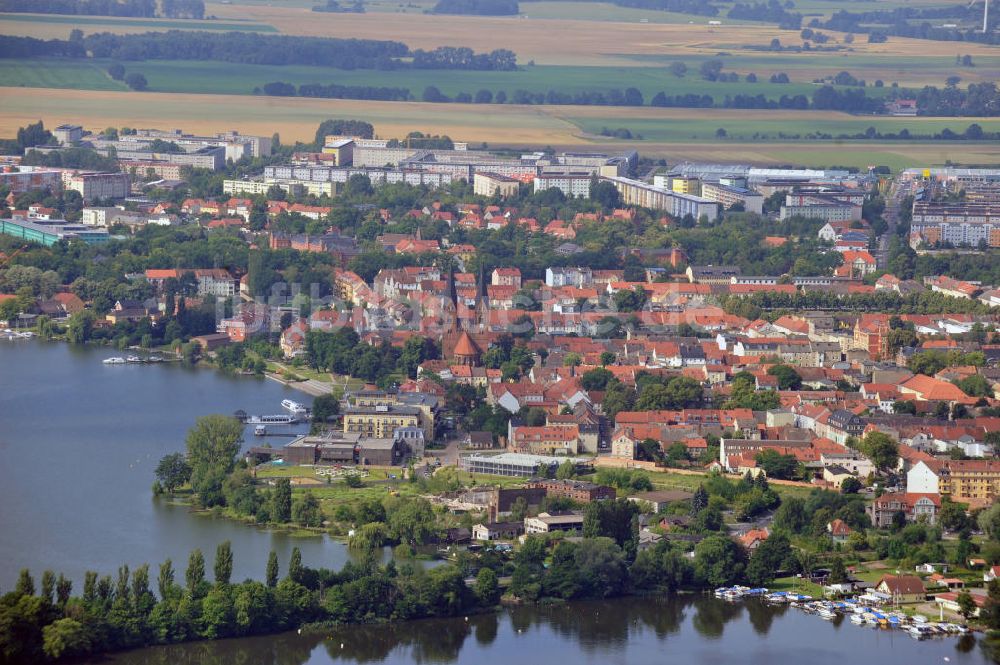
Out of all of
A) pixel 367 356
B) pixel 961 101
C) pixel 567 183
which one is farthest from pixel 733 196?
pixel 961 101

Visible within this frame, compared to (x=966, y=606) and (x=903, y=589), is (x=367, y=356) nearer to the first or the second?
(x=903, y=589)

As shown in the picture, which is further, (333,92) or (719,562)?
(333,92)

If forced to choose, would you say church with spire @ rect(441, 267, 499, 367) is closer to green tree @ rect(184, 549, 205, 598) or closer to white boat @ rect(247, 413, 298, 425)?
white boat @ rect(247, 413, 298, 425)

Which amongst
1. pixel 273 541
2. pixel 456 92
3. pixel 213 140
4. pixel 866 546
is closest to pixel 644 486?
pixel 866 546

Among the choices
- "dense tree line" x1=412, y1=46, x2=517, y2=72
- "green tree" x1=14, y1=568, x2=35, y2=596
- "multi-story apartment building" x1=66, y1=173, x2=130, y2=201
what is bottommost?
"green tree" x1=14, y1=568, x2=35, y2=596

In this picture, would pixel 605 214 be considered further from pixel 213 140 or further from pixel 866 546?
pixel 866 546

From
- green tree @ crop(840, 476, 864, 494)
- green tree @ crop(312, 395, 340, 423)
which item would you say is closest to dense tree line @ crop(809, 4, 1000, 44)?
green tree @ crop(312, 395, 340, 423)
